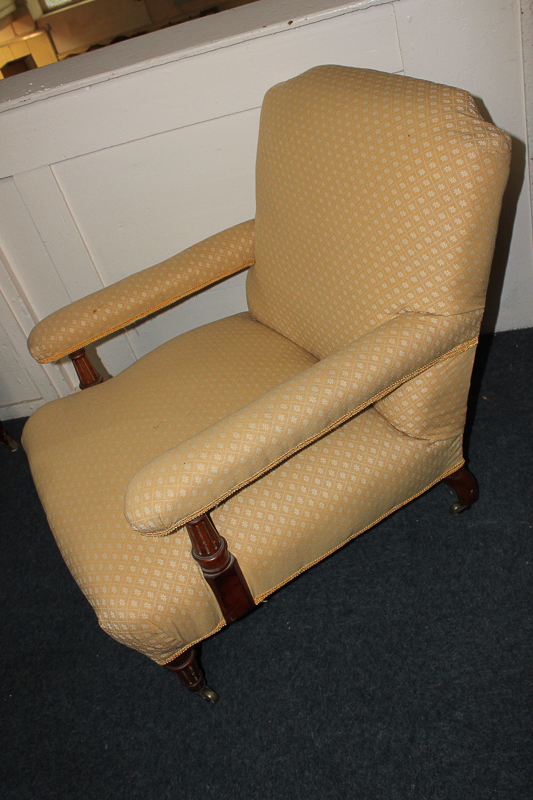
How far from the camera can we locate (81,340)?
1229 millimetres

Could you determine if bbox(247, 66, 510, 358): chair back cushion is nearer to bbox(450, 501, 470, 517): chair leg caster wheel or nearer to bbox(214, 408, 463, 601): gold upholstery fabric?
bbox(214, 408, 463, 601): gold upholstery fabric

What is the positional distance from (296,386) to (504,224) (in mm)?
1024

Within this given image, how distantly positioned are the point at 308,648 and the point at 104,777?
1.60 feet

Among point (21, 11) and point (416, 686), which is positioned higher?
point (21, 11)

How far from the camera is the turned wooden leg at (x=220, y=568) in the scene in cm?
83

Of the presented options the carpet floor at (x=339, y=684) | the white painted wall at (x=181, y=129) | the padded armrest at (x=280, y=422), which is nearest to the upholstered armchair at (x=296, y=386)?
the padded armrest at (x=280, y=422)

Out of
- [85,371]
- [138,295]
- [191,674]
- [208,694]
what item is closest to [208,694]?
[208,694]

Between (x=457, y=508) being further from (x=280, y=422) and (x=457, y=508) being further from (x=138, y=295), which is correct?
(x=138, y=295)

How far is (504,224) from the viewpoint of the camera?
1520 mm

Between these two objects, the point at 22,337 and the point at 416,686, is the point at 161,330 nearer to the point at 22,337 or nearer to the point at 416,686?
the point at 22,337

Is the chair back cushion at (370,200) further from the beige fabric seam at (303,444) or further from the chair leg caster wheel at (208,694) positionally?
the chair leg caster wheel at (208,694)

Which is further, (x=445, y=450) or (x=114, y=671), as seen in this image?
(x=114, y=671)

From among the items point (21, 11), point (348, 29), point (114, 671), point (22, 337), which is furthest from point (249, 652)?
point (21, 11)

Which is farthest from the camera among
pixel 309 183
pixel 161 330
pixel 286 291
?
pixel 161 330
